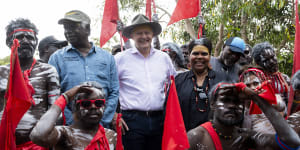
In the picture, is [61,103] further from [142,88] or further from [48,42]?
[48,42]

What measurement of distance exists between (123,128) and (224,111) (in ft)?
4.16

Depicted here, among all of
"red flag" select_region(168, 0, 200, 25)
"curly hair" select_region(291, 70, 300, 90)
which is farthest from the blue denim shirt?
"curly hair" select_region(291, 70, 300, 90)

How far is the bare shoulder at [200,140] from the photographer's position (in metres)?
2.63

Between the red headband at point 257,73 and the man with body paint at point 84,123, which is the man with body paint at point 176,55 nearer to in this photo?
the red headband at point 257,73

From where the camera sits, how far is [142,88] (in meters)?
3.48

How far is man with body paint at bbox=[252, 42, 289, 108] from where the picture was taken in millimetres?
3611

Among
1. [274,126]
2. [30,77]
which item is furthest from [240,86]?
[30,77]

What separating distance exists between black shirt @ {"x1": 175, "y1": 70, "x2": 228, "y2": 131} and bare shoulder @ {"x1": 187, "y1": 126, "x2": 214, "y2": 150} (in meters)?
0.37

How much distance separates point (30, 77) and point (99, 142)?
89 cm

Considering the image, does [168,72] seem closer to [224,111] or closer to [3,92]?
[224,111]

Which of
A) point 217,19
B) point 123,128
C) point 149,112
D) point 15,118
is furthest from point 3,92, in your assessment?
point 217,19

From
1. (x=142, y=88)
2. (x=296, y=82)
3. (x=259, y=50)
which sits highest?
(x=259, y=50)

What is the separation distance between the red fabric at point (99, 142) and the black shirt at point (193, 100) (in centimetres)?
84

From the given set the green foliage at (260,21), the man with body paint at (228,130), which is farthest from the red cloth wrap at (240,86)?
the green foliage at (260,21)
